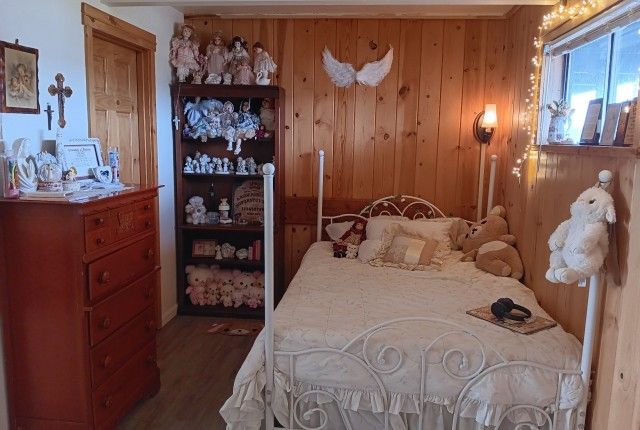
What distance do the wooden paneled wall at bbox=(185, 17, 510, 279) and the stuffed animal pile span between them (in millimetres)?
853

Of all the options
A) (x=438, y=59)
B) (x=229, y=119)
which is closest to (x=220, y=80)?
(x=229, y=119)

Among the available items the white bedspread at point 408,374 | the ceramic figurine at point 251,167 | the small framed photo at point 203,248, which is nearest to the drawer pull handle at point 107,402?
the white bedspread at point 408,374

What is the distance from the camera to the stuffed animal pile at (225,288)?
414cm

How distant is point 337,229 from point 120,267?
1892 mm

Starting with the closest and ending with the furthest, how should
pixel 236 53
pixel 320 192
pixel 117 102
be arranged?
pixel 117 102 → pixel 236 53 → pixel 320 192

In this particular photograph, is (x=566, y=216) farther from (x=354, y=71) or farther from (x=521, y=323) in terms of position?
(x=354, y=71)

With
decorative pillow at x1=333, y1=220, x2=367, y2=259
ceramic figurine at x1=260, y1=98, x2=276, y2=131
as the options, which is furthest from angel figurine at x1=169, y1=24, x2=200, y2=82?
decorative pillow at x1=333, y1=220, x2=367, y2=259

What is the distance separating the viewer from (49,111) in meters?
2.45

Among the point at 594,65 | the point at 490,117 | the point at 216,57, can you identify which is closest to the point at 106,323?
the point at 216,57

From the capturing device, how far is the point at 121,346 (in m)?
2.45

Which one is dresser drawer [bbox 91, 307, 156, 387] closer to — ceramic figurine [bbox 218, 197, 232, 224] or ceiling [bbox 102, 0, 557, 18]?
ceramic figurine [bbox 218, 197, 232, 224]

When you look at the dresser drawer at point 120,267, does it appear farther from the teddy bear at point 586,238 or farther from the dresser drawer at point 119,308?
the teddy bear at point 586,238

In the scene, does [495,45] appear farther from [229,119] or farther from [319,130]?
[229,119]

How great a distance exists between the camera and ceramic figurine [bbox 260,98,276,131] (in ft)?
13.3
